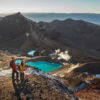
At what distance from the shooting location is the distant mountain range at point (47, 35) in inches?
1917

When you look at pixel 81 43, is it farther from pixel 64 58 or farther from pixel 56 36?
pixel 64 58

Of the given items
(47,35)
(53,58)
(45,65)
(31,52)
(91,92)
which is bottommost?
(45,65)

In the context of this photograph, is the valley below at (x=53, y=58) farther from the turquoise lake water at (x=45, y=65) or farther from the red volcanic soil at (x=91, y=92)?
the turquoise lake water at (x=45, y=65)

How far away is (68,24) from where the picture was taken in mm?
73000

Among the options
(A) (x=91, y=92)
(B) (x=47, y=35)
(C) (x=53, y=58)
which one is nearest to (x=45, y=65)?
(C) (x=53, y=58)

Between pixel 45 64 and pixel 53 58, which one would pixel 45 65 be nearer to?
pixel 45 64

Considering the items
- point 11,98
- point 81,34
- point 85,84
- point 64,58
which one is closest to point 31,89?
point 11,98

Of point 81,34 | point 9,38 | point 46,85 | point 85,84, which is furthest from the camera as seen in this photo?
point 81,34

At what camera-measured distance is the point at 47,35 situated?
54281mm

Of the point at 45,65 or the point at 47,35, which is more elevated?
the point at 47,35

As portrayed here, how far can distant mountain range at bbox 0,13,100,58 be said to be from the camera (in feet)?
160

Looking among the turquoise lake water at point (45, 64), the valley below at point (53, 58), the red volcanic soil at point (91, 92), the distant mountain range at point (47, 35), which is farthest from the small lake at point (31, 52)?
the red volcanic soil at point (91, 92)

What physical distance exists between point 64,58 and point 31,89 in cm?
2738

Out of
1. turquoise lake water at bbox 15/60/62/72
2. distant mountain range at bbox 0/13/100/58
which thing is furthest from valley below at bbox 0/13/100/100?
turquoise lake water at bbox 15/60/62/72
